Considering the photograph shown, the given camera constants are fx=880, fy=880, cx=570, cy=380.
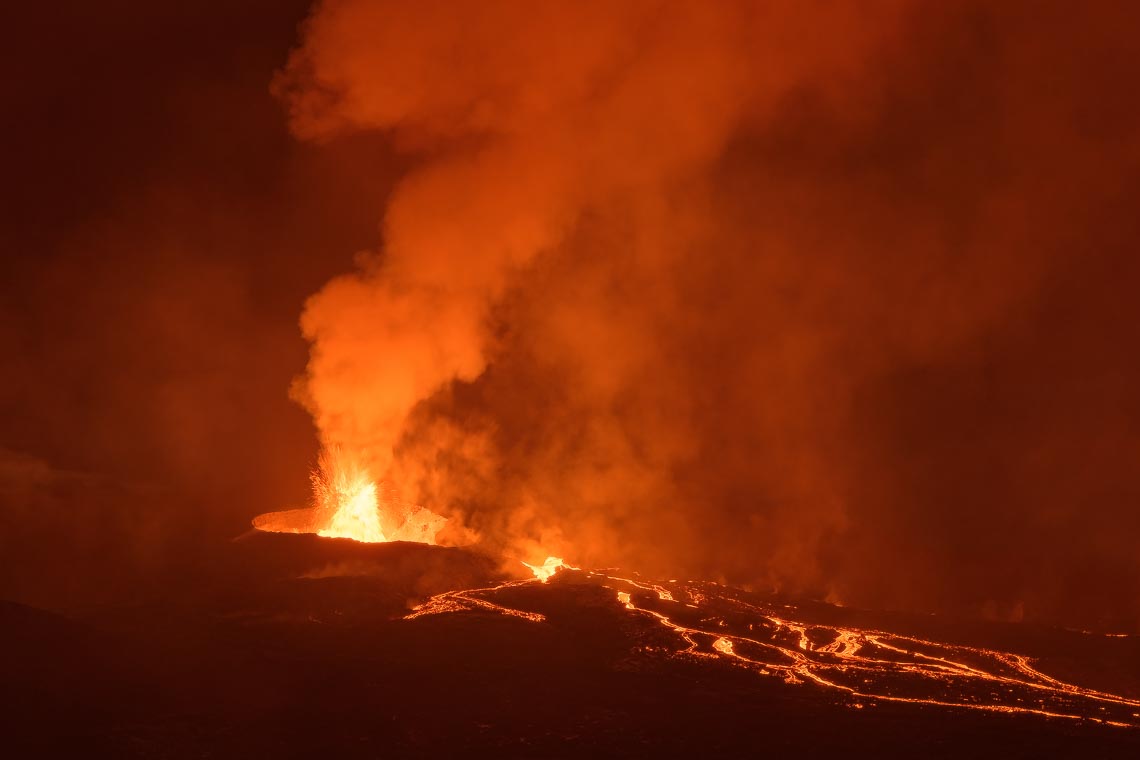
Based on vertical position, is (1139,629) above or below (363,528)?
below

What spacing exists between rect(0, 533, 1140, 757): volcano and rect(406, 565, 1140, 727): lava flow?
0.37 feet

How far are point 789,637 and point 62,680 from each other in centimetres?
2111

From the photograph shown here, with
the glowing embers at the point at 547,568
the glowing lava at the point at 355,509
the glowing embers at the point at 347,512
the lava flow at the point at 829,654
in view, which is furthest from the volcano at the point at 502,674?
the glowing embers at the point at 347,512

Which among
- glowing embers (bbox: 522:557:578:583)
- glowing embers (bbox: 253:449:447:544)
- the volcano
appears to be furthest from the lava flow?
glowing embers (bbox: 253:449:447:544)

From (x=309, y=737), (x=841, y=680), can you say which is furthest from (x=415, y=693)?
(x=841, y=680)

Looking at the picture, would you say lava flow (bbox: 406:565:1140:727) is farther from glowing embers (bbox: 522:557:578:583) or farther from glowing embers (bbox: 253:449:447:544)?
glowing embers (bbox: 253:449:447:544)

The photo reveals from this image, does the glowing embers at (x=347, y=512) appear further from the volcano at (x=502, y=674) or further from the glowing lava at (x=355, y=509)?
the volcano at (x=502, y=674)

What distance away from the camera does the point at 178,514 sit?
3991 cm

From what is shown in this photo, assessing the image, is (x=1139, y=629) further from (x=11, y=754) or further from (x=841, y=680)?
(x=11, y=754)

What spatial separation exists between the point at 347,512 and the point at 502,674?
16535 millimetres

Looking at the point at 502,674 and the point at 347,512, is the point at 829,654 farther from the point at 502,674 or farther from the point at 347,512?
the point at 347,512

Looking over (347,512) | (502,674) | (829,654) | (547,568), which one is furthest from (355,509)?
(829,654)

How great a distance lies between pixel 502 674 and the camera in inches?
893

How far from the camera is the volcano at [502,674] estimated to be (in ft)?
59.4
